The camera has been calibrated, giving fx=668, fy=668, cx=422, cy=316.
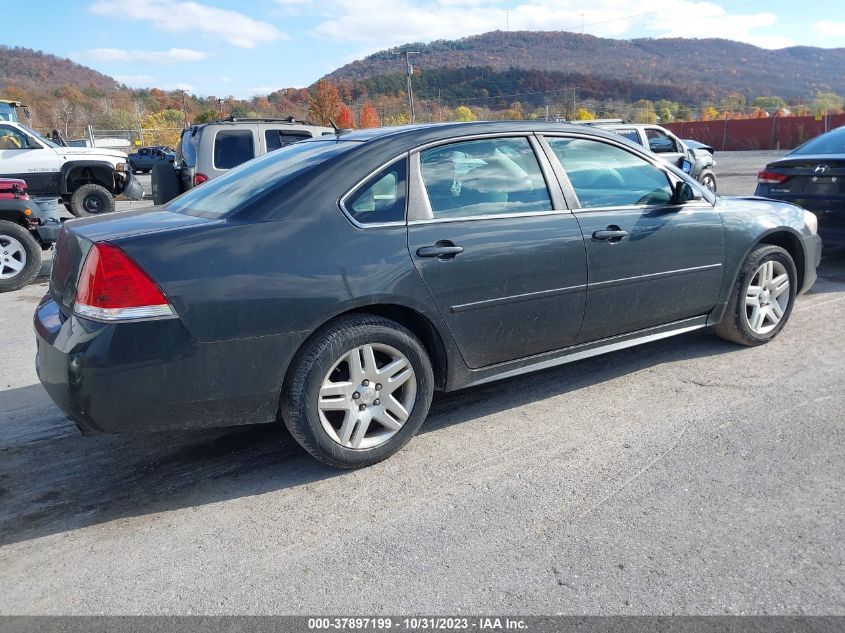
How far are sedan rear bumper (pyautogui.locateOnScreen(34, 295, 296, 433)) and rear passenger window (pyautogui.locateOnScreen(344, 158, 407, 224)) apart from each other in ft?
2.50

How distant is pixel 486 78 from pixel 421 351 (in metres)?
104

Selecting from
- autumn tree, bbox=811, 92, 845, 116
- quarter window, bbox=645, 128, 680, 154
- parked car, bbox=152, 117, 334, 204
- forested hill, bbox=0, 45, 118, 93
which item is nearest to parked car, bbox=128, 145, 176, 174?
parked car, bbox=152, 117, 334, 204

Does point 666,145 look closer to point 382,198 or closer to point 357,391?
point 382,198

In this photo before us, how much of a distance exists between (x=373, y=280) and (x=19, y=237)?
6734 millimetres

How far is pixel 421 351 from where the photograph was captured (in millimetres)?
3301

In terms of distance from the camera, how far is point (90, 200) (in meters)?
14.1

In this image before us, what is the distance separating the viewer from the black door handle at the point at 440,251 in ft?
10.7

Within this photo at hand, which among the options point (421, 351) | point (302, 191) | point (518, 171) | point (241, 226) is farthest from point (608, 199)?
point (241, 226)

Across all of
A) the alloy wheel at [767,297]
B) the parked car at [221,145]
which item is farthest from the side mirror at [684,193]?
the parked car at [221,145]

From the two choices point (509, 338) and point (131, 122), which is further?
point (131, 122)

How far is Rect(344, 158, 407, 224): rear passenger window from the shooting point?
3.20m

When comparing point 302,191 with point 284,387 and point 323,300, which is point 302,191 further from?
point 284,387

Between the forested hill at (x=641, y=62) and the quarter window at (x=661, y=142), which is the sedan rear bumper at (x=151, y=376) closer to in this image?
the quarter window at (x=661, y=142)

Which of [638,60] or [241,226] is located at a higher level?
[638,60]
